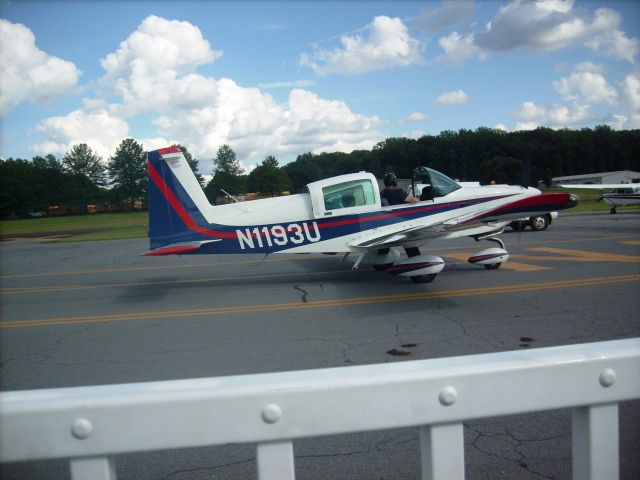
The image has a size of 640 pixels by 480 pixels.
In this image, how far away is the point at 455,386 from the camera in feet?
4.43

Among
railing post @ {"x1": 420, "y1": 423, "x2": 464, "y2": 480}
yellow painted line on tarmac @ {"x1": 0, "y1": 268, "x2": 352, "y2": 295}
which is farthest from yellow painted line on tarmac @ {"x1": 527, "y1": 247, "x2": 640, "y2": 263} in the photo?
railing post @ {"x1": 420, "y1": 423, "x2": 464, "y2": 480}

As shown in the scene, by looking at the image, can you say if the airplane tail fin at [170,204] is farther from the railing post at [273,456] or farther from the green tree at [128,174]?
the green tree at [128,174]

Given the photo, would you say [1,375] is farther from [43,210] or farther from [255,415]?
[43,210]

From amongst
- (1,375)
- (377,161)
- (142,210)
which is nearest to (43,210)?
(142,210)

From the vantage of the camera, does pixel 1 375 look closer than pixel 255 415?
No

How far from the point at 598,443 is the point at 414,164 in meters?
23.7

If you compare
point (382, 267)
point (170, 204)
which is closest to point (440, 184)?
point (382, 267)

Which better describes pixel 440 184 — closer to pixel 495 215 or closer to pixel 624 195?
pixel 495 215

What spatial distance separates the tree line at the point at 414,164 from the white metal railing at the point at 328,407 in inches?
529

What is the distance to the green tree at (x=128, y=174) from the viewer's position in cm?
7438

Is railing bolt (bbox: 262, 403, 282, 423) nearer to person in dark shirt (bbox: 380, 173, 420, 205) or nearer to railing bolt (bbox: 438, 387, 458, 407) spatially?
railing bolt (bbox: 438, 387, 458, 407)

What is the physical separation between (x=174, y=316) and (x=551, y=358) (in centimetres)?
776

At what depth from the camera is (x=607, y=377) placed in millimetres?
1390

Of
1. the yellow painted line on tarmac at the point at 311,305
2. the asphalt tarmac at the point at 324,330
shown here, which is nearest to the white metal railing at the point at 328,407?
the asphalt tarmac at the point at 324,330
